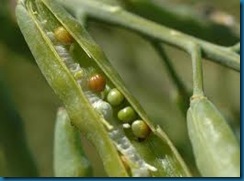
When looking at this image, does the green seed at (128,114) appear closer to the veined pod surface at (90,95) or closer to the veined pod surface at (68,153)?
the veined pod surface at (90,95)

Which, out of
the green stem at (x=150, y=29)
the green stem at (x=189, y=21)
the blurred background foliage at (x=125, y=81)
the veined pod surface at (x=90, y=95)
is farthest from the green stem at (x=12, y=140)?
the veined pod surface at (x=90, y=95)

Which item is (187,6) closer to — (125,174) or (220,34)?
(220,34)

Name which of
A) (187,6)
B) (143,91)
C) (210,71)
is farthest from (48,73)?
(210,71)

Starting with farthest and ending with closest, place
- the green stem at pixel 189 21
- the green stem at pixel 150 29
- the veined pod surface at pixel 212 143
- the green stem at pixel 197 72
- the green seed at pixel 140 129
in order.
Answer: the green stem at pixel 189 21, the green stem at pixel 150 29, the green stem at pixel 197 72, the green seed at pixel 140 129, the veined pod surface at pixel 212 143

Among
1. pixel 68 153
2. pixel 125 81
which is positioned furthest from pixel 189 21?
pixel 68 153

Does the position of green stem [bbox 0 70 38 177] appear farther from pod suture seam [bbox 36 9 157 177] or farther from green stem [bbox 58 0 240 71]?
pod suture seam [bbox 36 9 157 177]
